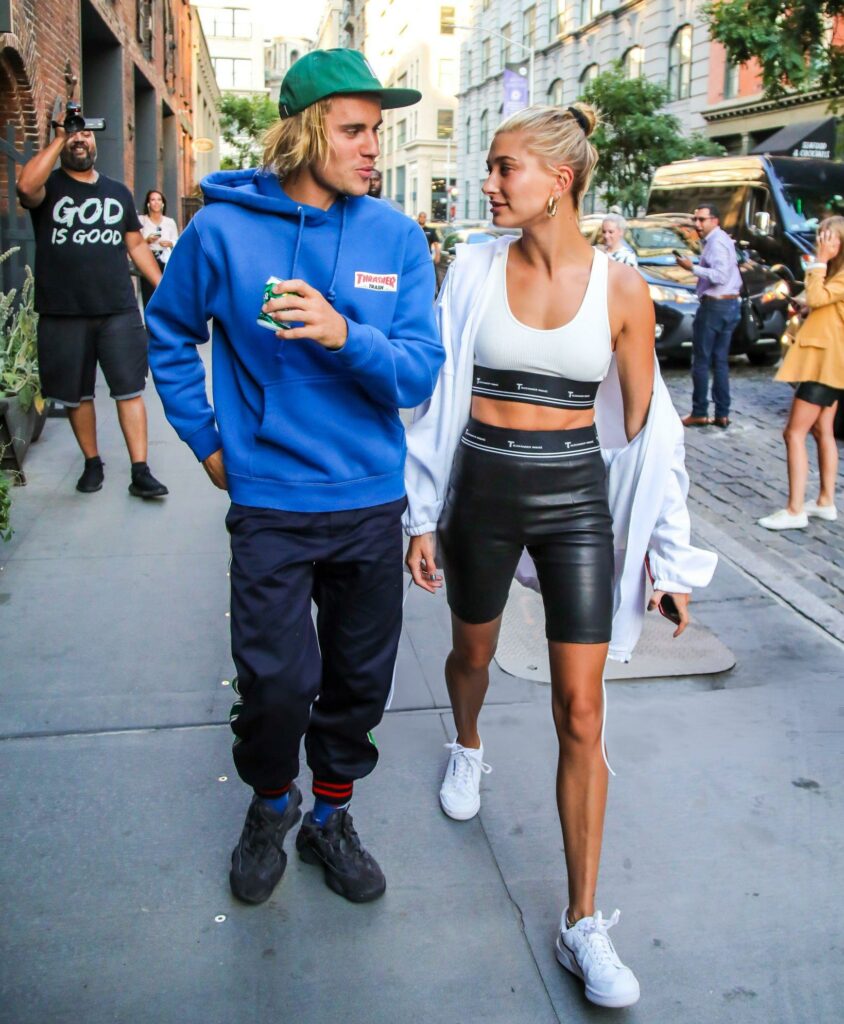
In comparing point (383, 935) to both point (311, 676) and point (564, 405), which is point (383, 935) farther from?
point (564, 405)

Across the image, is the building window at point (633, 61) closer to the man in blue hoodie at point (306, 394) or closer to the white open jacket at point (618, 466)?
the white open jacket at point (618, 466)

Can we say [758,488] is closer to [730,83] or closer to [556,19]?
[730,83]

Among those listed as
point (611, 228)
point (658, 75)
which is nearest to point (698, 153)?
point (658, 75)

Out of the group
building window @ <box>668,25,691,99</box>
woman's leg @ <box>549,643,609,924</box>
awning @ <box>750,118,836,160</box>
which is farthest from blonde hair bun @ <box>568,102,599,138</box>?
building window @ <box>668,25,691,99</box>

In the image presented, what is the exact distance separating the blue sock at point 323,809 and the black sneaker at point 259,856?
0.30 feet

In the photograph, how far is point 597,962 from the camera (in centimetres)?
247

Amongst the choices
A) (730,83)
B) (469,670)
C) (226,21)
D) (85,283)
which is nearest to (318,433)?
(469,670)

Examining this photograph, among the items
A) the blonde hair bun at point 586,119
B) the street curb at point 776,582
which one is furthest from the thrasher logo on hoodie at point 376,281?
the street curb at point 776,582

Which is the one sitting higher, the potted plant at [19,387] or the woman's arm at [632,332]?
the woman's arm at [632,332]

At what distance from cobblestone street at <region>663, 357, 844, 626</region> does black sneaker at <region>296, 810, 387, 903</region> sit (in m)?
3.07

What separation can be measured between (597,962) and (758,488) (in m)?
5.61

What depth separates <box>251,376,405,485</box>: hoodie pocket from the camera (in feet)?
8.21

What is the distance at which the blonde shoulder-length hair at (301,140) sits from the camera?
2.41 metres

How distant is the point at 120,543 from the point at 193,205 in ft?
87.0
